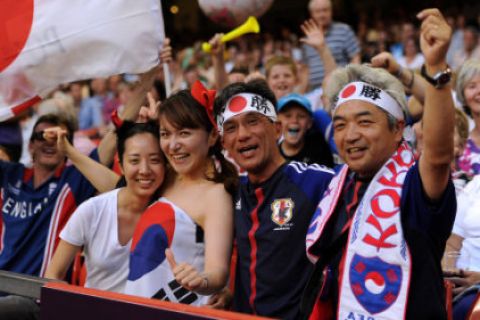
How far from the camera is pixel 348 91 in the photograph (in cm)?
296

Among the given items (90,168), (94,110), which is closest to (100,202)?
(90,168)

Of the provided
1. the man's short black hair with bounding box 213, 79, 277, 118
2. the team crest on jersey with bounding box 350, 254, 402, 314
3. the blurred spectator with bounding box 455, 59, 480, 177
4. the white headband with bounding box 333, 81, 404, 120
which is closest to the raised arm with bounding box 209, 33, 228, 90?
the man's short black hair with bounding box 213, 79, 277, 118

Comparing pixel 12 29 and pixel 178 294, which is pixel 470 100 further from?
pixel 12 29

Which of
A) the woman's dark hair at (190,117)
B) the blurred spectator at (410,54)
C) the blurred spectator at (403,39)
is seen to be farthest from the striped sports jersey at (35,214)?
the blurred spectator at (403,39)

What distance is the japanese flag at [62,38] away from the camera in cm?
418

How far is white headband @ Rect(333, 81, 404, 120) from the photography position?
2883mm

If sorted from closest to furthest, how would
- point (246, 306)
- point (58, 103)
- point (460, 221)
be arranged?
point (246, 306)
point (460, 221)
point (58, 103)

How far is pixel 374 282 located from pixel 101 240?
1.66 meters

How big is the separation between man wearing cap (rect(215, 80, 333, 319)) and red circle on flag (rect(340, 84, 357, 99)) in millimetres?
446

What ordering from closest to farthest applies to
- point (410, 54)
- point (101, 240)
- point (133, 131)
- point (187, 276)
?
1. point (187, 276)
2. point (101, 240)
3. point (133, 131)
4. point (410, 54)

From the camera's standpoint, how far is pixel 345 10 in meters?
17.5

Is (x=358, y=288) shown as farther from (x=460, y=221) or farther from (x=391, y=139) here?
(x=460, y=221)

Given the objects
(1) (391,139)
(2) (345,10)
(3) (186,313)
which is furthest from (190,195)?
(2) (345,10)

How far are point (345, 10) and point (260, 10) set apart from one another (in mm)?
13144
